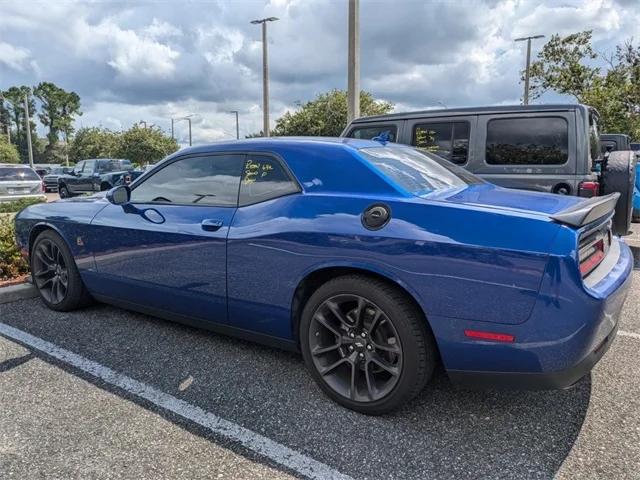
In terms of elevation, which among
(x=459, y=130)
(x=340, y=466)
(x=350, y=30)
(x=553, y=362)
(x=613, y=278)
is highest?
(x=350, y=30)

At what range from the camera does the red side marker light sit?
2.18m

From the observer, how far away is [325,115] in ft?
104

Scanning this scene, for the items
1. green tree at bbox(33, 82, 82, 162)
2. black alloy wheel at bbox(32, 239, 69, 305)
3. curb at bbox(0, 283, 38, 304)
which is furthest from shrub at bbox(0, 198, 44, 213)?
green tree at bbox(33, 82, 82, 162)

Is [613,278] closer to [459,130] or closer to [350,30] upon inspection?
[459,130]

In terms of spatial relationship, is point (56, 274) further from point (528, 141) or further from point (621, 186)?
point (621, 186)

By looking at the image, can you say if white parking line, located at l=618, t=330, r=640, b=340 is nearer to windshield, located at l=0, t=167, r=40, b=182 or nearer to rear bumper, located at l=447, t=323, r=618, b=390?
→ rear bumper, located at l=447, t=323, r=618, b=390

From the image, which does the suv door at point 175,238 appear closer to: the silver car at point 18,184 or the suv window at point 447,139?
the suv window at point 447,139

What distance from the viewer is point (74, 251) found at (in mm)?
4004

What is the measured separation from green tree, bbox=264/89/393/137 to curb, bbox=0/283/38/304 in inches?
A: 1045

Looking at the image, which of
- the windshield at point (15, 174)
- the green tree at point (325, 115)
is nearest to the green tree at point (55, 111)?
the green tree at point (325, 115)

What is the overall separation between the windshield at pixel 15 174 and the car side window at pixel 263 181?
12769mm

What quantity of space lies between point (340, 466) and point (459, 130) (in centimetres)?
498

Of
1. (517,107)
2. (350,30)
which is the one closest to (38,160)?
(350,30)

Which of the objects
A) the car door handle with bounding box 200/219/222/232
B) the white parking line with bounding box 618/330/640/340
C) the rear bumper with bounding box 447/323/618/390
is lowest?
the white parking line with bounding box 618/330/640/340
